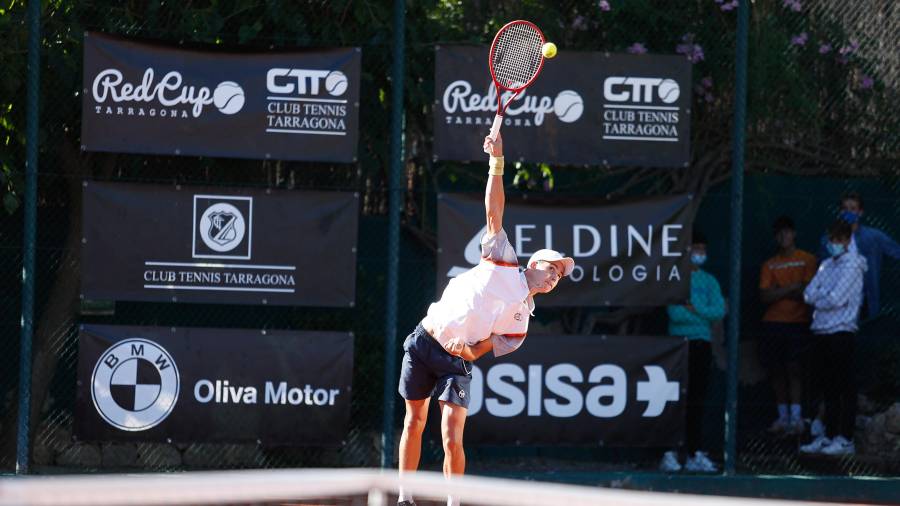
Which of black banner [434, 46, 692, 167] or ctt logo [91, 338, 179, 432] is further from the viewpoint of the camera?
black banner [434, 46, 692, 167]

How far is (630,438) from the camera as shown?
8.41 metres

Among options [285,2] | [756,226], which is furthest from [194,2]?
[756,226]

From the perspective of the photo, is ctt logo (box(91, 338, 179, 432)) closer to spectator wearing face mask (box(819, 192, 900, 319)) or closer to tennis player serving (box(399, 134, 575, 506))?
tennis player serving (box(399, 134, 575, 506))

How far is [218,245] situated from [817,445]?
4307 mm

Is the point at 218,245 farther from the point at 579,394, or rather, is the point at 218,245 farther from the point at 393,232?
the point at 579,394

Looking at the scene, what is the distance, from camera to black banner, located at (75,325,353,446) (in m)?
8.02

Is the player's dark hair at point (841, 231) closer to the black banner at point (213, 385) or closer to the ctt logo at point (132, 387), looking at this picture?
the black banner at point (213, 385)

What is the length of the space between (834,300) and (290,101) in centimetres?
392

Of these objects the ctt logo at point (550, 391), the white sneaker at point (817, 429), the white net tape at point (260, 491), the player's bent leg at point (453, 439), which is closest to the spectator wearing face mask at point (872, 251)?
the white sneaker at point (817, 429)

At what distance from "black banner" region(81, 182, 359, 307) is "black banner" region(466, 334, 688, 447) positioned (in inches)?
45.3

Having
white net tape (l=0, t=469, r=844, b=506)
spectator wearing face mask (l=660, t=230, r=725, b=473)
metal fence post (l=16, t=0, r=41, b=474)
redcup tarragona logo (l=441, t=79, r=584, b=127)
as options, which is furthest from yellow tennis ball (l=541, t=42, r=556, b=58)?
white net tape (l=0, t=469, r=844, b=506)

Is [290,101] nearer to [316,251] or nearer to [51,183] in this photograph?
[316,251]

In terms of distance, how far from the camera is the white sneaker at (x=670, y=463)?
8648 millimetres

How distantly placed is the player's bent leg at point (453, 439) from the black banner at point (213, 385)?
68.3 inches
